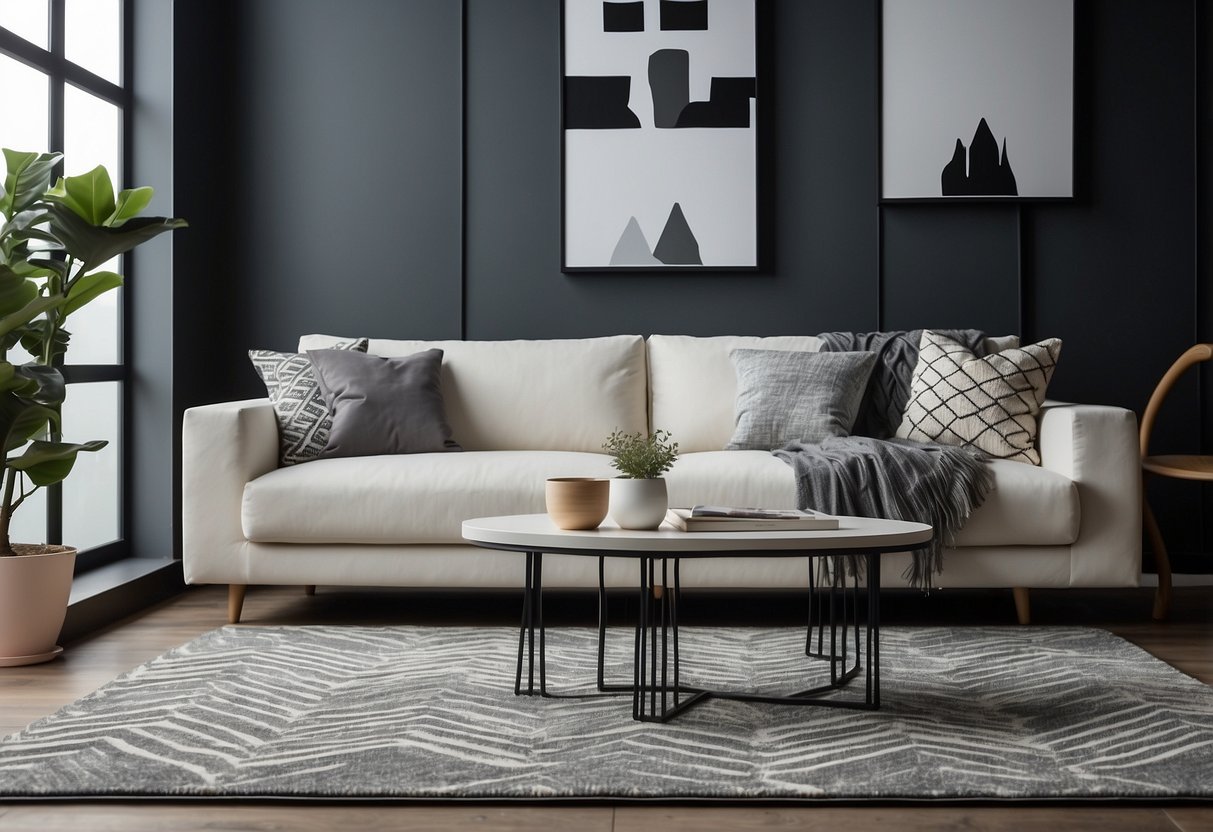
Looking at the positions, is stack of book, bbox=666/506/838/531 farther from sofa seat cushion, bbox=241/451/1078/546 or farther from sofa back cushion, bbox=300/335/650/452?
sofa back cushion, bbox=300/335/650/452

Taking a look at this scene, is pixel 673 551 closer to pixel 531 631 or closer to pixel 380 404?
pixel 531 631

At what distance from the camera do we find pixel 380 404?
354cm

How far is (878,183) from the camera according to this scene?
425 centimetres

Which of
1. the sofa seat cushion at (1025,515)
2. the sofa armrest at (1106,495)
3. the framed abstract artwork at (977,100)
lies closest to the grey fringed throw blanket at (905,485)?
the sofa seat cushion at (1025,515)

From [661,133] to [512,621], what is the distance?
1.96 meters

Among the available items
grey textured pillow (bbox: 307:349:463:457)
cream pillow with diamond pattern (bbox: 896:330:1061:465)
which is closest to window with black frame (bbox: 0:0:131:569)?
grey textured pillow (bbox: 307:349:463:457)

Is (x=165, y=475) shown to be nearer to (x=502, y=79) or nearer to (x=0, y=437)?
(x=0, y=437)

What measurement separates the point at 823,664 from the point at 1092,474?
1042 millimetres

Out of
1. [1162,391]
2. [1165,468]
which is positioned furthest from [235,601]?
[1162,391]

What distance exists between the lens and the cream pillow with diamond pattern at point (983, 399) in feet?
11.1

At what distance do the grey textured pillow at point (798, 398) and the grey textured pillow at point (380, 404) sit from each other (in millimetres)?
968

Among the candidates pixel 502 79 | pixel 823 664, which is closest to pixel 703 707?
pixel 823 664

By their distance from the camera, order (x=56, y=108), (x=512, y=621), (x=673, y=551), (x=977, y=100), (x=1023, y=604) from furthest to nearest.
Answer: (x=977, y=100), (x=56, y=108), (x=512, y=621), (x=1023, y=604), (x=673, y=551)

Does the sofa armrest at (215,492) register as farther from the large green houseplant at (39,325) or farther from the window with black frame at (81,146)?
the window with black frame at (81,146)
